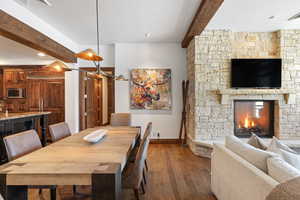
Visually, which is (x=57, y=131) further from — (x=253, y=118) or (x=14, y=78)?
(x=14, y=78)

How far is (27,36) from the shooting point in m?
2.97

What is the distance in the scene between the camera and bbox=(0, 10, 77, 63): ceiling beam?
254 centimetres

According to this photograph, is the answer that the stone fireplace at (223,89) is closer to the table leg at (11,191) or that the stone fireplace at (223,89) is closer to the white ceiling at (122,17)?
the white ceiling at (122,17)

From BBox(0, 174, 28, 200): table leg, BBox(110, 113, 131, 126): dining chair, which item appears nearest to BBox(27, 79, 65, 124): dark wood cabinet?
BBox(110, 113, 131, 126): dining chair

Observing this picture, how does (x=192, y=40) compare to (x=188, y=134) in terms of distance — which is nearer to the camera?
(x=192, y=40)

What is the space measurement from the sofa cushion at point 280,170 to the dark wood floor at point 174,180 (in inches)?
48.5

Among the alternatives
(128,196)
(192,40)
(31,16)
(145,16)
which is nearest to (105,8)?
(145,16)

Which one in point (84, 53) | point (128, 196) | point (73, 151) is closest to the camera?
point (73, 151)

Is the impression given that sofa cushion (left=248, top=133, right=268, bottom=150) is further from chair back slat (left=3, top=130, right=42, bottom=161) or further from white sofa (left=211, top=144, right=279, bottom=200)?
chair back slat (left=3, top=130, right=42, bottom=161)

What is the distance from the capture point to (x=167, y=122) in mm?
5102

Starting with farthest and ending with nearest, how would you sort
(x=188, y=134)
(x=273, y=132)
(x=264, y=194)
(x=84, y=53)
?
(x=188, y=134) → (x=273, y=132) → (x=84, y=53) → (x=264, y=194)

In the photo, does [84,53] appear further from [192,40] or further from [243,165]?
[192,40]

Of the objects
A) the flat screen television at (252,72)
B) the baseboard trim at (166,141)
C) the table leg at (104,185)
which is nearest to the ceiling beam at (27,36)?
the table leg at (104,185)

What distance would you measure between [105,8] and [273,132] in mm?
4487
